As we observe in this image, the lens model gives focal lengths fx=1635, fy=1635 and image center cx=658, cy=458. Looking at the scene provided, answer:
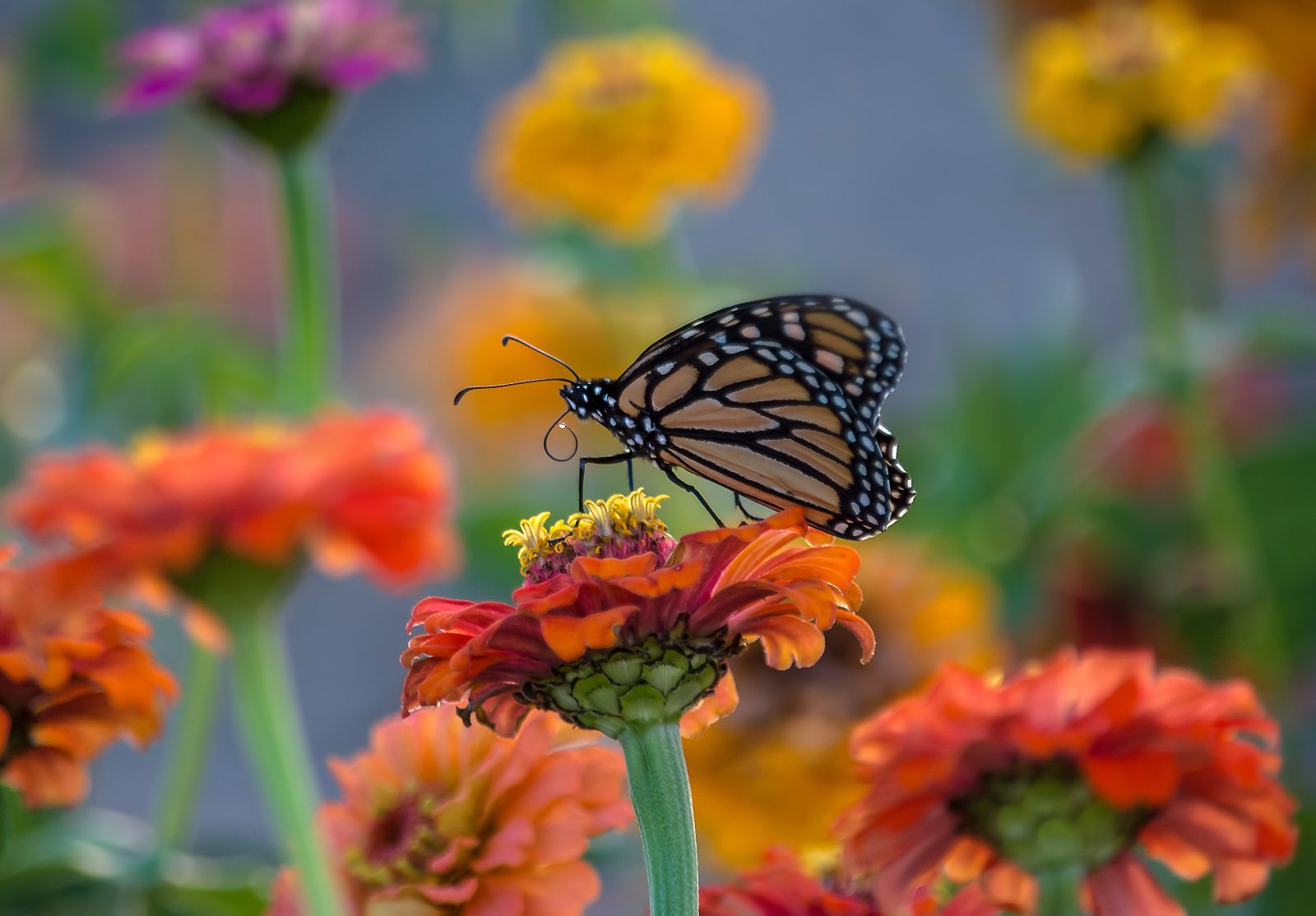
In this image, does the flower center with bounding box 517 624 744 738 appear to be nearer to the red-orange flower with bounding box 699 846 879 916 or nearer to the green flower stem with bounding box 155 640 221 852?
the red-orange flower with bounding box 699 846 879 916

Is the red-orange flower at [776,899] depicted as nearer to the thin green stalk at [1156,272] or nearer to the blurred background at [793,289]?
the blurred background at [793,289]

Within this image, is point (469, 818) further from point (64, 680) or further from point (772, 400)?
point (772, 400)

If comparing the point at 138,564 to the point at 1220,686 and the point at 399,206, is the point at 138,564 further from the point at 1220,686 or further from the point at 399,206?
the point at 399,206

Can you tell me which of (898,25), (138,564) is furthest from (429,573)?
(898,25)

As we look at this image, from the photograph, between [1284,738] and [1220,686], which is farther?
[1284,738]

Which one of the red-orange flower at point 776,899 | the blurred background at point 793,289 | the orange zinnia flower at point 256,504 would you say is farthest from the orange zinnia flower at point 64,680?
the blurred background at point 793,289

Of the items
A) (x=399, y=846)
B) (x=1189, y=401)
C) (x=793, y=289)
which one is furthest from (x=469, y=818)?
(x=793, y=289)

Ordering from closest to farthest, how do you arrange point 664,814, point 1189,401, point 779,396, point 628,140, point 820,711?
1. point 664,814
2. point 779,396
3. point 820,711
4. point 1189,401
5. point 628,140
